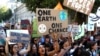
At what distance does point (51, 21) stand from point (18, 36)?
95 centimetres

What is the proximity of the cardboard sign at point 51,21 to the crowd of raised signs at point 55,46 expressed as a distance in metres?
0.13

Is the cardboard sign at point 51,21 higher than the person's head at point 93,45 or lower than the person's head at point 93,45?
higher

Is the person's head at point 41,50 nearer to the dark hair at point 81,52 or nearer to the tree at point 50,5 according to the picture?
the dark hair at point 81,52

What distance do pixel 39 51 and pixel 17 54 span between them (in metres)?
0.58

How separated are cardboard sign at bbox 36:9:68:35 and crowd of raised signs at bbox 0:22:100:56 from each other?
128 millimetres

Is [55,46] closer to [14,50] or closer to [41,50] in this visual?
[41,50]

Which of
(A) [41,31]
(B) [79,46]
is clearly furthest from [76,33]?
(A) [41,31]

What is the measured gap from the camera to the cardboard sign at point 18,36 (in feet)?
27.4

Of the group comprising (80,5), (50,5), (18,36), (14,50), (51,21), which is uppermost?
(80,5)

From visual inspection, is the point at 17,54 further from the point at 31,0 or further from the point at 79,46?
the point at 31,0

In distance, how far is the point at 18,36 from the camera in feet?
27.9

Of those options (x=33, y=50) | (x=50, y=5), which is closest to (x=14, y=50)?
(x=33, y=50)

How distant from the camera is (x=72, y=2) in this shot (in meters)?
9.72

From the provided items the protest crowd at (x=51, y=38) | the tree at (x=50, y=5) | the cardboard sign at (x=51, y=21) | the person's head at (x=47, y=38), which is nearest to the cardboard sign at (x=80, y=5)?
the protest crowd at (x=51, y=38)
